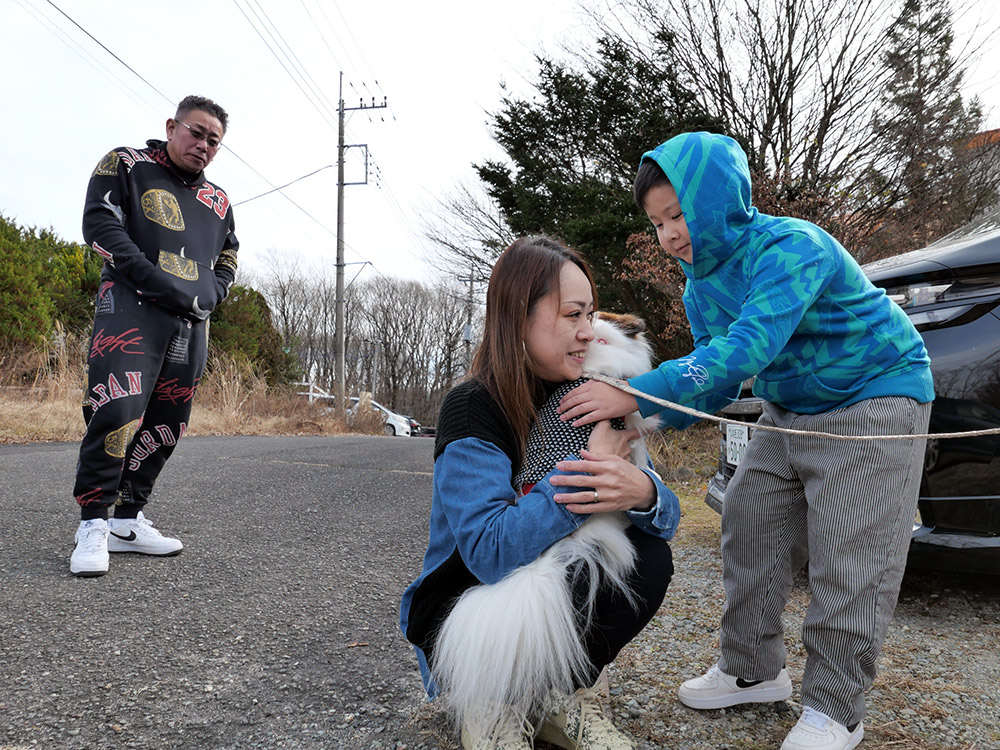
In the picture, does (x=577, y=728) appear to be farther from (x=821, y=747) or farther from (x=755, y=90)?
(x=755, y=90)

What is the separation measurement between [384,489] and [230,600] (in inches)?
105

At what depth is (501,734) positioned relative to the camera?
140 centimetres

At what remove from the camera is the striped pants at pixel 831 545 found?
1526 millimetres

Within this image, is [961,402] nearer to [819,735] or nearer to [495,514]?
[819,735]

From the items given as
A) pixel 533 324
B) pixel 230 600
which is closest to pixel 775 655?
pixel 533 324

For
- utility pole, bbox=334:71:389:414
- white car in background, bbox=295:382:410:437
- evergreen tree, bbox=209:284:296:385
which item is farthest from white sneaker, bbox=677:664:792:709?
utility pole, bbox=334:71:389:414

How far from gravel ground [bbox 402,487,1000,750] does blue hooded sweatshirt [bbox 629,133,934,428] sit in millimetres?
779

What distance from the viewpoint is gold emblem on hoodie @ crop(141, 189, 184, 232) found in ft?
9.25

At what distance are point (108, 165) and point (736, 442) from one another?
2877mm

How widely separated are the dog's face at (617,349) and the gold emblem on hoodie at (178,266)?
76.9 inches

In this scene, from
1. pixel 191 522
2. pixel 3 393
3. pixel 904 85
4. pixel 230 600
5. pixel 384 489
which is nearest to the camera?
pixel 230 600

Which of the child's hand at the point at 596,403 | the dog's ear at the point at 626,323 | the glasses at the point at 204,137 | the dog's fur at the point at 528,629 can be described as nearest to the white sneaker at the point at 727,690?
the dog's fur at the point at 528,629

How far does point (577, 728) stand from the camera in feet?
4.81

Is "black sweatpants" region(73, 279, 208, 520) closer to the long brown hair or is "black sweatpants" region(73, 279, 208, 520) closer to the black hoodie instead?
the black hoodie
